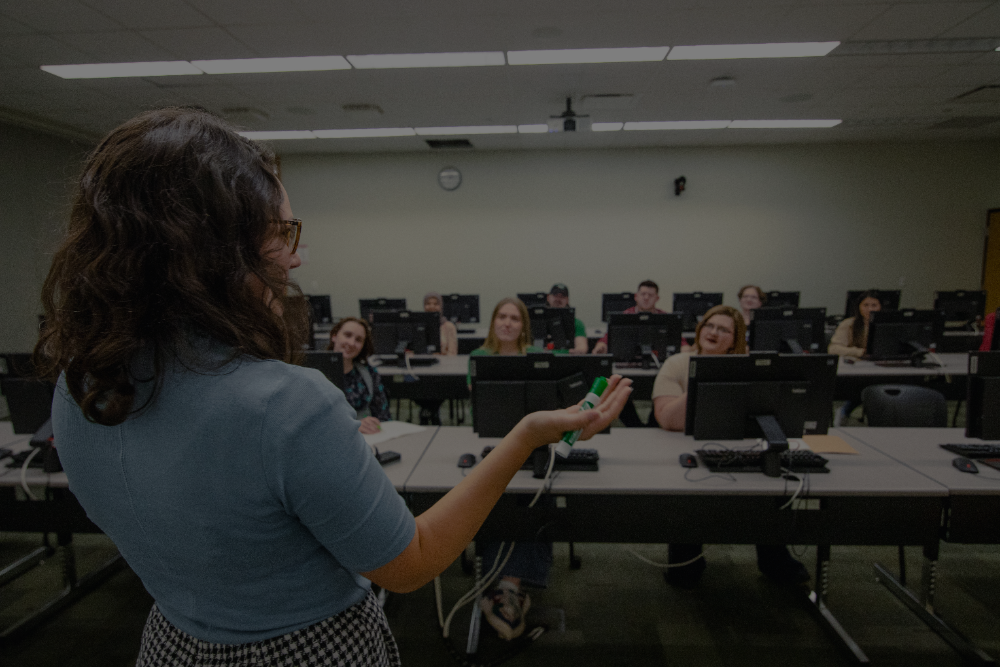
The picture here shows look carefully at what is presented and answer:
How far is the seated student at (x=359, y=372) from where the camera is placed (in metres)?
2.95

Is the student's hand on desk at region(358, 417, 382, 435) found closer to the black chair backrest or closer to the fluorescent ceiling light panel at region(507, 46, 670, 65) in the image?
the black chair backrest

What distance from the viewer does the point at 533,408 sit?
212cm

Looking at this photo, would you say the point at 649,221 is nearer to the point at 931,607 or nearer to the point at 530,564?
the point at 931,607

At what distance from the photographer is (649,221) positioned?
8164 millimetres

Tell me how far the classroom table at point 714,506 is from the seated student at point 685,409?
14.8 inches

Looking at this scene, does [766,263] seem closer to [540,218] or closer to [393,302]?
[540,218]

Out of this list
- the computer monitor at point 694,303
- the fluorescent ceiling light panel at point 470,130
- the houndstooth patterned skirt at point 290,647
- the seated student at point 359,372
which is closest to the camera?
the houndstooth patterned skirt at point 290,647

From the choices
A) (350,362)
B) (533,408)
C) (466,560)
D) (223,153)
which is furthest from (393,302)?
(223,153)

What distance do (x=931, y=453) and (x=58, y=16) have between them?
18.5 ft

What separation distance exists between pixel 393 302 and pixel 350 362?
9.86 ft

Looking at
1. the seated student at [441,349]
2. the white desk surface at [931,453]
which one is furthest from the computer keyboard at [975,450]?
the seated student at [441,349]

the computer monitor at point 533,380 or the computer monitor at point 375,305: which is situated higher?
the computer monitor at point 375,305

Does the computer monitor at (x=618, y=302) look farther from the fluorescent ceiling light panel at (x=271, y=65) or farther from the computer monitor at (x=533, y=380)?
the computer monitor at (x=533, y=380)

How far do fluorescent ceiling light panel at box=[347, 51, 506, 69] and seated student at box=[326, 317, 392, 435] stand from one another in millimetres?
2504
